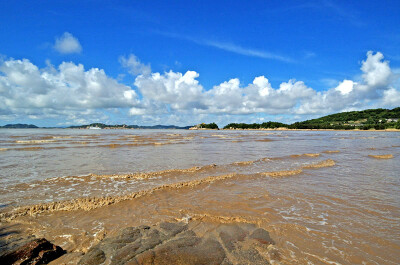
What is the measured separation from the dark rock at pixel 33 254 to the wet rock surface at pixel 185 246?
2.43ft

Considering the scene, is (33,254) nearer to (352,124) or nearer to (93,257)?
(93,257)

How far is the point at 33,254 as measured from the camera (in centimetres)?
407

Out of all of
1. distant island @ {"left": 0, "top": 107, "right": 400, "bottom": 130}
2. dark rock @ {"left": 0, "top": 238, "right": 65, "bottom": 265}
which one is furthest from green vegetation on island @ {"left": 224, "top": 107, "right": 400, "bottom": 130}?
dark rock @ {"left": 0, "top": 238, "right": 65, "bottom": 265}

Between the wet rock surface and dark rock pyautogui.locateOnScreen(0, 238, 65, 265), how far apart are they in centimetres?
74

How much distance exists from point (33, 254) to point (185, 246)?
3.21m

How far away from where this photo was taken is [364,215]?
6480mm

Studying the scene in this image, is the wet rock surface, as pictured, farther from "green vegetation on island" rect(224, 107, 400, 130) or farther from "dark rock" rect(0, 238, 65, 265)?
"green vegetation on island" rect(224, 107, 400, 130)

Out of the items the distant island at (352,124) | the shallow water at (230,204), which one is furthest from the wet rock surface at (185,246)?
the distant island at (352,124)

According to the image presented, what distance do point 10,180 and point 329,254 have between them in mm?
14329

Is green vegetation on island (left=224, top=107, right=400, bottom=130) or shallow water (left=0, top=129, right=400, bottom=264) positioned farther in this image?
green vegetation on island (left=224, top=107, right=400, bottom=130)

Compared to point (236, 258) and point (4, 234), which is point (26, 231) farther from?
point (236, 258)

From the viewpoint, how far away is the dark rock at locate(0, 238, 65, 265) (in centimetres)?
391

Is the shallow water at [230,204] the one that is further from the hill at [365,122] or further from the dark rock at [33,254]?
the hill at [365,122]

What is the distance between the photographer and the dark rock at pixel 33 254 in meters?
3.91
